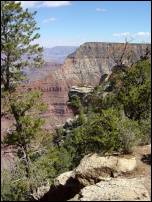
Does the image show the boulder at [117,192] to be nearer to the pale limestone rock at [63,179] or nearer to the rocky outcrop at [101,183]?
the rocky outcrop at [101,183]

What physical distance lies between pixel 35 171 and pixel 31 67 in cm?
533

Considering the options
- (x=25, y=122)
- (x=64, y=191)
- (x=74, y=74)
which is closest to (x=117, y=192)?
(x=64, y=191)

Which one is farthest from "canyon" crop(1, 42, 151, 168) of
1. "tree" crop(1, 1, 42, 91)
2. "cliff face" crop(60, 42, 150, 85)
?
"tree" crop(1, 1, 42, 91)

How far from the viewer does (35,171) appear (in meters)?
21.2

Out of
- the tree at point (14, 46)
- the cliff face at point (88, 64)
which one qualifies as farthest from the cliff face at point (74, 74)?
the tree at point (14, 46)

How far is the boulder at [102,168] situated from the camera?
16953mm

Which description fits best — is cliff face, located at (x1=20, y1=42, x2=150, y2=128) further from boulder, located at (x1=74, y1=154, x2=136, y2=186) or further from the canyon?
boulder, located at (x1=74, y1=154, x2=136, y2=186)

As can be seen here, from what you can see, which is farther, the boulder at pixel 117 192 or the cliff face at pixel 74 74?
the cliff face at pixel 74 74

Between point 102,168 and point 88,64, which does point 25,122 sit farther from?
point 88,64

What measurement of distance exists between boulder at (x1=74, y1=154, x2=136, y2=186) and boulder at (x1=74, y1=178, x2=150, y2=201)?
1345mm

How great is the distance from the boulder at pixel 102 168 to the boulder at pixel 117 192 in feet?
4.41

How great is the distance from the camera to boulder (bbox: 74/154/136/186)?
55.6 ft

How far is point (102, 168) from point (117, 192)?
3.08 m

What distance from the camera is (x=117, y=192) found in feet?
46.5
